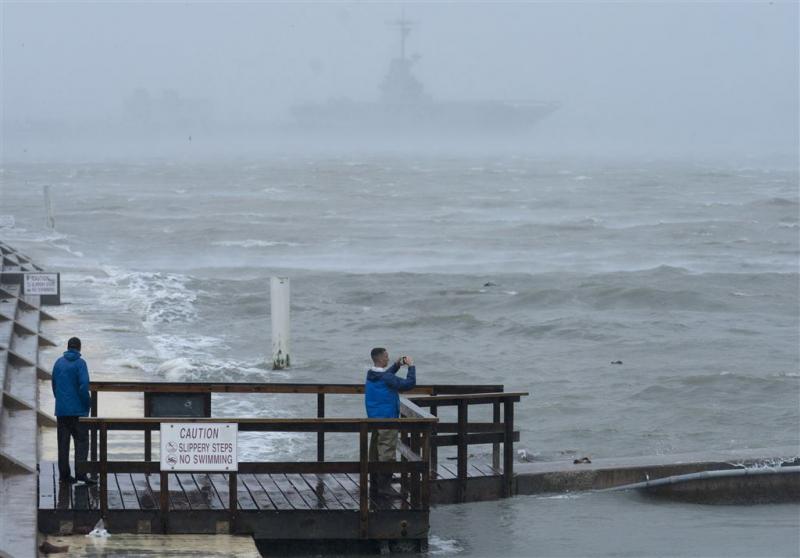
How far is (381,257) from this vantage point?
157ft

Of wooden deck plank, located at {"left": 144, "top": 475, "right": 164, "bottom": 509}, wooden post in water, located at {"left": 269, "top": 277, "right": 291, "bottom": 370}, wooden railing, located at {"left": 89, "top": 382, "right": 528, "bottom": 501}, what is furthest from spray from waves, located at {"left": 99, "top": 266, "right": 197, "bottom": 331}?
wooden deck plank, located at {"left": 144, "top": 475, "right": 164, "bottom": 509}

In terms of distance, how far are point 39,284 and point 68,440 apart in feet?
43.9

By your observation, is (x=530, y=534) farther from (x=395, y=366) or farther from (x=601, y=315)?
(x=601, y=315)

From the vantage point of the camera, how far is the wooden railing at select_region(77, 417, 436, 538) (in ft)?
30.3

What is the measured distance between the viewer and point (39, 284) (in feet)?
74.9

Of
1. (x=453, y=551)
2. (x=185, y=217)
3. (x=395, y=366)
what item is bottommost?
(x=453, y=551)

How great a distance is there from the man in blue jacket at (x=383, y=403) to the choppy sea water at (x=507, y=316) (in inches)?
31.9

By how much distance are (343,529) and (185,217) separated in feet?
195

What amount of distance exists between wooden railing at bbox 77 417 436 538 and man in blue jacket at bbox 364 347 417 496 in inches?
10.7

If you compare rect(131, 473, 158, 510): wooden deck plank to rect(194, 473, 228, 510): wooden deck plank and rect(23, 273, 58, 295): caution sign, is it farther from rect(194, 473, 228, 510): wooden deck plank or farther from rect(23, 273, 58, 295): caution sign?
rect(23, 273, 58, 295): caution sign

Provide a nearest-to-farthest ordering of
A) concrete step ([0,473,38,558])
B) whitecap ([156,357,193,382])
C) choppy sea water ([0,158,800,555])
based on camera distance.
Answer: concrete step ([0,473,38,558])
choppy sea water ([0,158,800,555])
whitecap ([156,357,193,382])

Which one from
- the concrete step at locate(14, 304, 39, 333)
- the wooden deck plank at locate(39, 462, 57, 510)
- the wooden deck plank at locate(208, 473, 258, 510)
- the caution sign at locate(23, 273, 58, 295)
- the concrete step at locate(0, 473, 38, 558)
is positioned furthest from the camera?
the caution sign at locate(23, 273, 58, 295)

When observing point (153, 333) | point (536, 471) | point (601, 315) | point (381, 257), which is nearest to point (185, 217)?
point (381, 257)

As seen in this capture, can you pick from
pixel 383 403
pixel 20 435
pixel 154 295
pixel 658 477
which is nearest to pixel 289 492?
pixel 383 403
